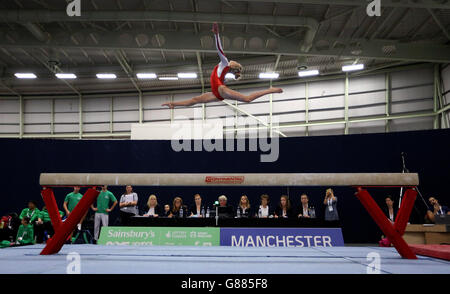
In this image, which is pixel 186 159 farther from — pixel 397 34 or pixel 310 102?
pixel 397 34

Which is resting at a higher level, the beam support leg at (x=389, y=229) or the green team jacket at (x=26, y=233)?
the beam support leg at (x=389, y=229)

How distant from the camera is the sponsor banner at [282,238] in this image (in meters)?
5.52

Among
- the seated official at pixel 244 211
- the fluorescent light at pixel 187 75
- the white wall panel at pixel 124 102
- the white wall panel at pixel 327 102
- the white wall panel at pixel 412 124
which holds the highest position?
the fluorescent light at pixel 187 75

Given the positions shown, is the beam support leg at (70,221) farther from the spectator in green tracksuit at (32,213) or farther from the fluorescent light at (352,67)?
the fluorescent light at (352,67)

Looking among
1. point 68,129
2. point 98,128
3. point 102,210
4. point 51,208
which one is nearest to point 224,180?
point 51,208

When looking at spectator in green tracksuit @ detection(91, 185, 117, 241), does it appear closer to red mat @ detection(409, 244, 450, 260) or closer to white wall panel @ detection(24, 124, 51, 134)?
red mat @ detection(409, 244, 450, 260)

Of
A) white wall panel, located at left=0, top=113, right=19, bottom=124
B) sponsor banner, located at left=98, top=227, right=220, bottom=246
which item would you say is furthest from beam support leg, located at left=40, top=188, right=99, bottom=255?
→ white wall panel, located at left=0, top=113, right=19, bottom=124

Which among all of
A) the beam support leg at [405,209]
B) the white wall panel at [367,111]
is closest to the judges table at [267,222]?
the beam support leg at [405,209]

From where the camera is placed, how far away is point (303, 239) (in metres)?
5.59

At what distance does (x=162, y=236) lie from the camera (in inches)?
228

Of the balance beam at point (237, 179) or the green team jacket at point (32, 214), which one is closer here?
the balance beam at point (237, 179)

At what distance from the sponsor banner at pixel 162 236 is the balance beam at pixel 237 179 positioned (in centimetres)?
193

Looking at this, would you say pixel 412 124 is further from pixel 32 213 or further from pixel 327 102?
pixel 32 213
